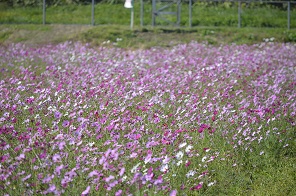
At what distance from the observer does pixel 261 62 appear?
12961 millimetres

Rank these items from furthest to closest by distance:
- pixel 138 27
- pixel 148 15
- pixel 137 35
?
pixel 148 15 < pixel 138 27 < pixel 137 35

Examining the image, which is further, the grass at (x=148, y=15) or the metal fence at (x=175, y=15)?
the grass at (x=148, y=15)

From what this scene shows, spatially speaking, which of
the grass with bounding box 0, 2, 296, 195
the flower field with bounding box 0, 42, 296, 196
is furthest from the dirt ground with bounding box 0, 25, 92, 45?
the flower field with bounding box 0, 42, 296, 196

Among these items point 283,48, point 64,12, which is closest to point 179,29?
point 283,48

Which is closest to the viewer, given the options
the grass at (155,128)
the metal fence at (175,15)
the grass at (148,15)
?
the grass at (155,128)

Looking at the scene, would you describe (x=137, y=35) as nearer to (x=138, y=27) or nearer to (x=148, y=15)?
(x=138, y=27)

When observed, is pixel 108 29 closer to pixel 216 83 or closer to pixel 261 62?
pixel 261 62

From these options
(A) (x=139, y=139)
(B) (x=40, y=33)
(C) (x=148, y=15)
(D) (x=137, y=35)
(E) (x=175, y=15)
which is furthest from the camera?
(C) (x=148, y=15)

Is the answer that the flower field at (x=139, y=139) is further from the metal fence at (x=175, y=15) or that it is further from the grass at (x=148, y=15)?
the grass at (x=148, y=15)

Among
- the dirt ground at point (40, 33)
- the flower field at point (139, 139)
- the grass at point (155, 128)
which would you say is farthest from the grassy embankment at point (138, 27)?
the flower field at point (139, 139)

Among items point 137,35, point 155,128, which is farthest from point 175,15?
point 155,128

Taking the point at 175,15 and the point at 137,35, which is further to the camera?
the point at 175,15

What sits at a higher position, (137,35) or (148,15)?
(148,15)

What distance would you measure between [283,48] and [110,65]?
277 inches
